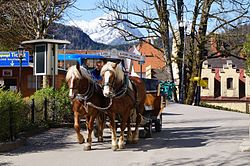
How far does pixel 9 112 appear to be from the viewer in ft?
44.9

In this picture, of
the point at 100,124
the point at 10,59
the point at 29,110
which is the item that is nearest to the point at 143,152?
the point at 100,124

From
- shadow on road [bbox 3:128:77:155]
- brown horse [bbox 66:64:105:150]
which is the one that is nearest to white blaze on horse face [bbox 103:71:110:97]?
brown horse [bbox 66:64:105:150]

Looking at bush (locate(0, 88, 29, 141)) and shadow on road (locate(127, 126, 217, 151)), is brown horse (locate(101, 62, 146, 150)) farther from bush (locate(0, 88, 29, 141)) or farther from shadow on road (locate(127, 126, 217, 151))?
bush (locate(0, 88, 29, 141))

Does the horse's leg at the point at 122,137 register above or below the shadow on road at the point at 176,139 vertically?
above

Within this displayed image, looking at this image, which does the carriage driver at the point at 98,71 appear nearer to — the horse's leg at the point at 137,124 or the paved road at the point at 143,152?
the horse's leg at the point at 137,124

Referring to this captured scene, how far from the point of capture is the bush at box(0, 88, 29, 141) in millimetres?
13320

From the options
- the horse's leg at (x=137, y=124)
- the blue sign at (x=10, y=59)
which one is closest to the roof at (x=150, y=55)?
the blue sign at (x=10, y=59)

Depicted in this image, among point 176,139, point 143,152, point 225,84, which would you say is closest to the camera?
point 143,152

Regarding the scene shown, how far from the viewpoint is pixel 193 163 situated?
1100 centimetres

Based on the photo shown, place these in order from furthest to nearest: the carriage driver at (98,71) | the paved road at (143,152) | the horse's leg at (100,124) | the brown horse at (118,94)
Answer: the carriage driver at (98,71)
the horse's leg at (100,124)
the brown horse at (118,94)
the paved road at (143,152)

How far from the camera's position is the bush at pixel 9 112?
43.7 feet

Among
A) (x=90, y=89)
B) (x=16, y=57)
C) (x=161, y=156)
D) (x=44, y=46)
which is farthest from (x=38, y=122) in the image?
(x=16, y=57)

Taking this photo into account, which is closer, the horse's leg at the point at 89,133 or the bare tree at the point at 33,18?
the horse's leg at the point at 89,133

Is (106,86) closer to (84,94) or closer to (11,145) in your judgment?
(84,94)
